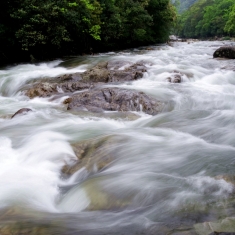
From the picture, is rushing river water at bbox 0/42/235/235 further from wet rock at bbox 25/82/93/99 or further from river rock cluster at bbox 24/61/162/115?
wet rock at bbox 25/82/93/99

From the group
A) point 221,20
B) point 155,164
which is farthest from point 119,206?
point 221,20

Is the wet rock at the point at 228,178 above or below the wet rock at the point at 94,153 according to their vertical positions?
above

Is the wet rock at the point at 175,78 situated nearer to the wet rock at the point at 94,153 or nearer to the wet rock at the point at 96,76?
the wet rock at the point at 96,76

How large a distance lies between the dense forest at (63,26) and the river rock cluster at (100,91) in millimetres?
4701

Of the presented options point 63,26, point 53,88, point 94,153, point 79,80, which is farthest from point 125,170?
point 63,26

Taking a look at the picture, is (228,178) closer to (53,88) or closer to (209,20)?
(53,88)

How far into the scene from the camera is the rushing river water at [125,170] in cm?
294

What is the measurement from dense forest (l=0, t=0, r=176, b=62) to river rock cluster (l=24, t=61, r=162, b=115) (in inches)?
185

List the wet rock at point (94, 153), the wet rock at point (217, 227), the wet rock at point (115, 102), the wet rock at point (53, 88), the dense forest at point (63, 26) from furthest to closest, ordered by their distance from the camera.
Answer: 1. the dense forest at point (63, 26)
2. the wet rock at point (53, 88)
3. the wet rock at point (115, 102)
4. the wet rock at point (94, 153)
5. the wet rock at point (217, 227)

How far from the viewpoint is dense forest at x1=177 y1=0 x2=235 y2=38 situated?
64806 mm

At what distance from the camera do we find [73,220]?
299cm

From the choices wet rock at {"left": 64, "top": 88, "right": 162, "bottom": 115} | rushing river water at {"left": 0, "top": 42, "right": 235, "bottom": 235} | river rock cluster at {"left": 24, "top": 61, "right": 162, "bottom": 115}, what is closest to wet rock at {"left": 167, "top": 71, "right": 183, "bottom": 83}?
river rock cluster at {"left": 24, "top": 61, "right": 162, "bottom": 115}

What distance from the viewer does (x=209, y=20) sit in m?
72.7

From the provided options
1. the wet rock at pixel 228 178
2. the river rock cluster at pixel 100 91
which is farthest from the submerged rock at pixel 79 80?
the wet rock at pixel 228 178
